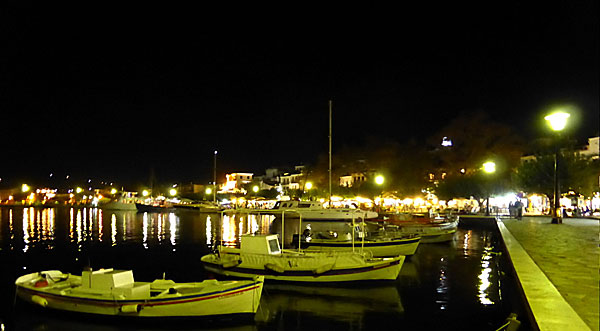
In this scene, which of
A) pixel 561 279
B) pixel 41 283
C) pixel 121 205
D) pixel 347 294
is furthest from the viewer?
pixel 121 205

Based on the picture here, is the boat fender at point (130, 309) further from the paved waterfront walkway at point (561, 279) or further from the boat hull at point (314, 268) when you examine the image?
the paved waterfront walkway at point (561, 279)

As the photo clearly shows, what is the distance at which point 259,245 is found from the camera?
1827 cm

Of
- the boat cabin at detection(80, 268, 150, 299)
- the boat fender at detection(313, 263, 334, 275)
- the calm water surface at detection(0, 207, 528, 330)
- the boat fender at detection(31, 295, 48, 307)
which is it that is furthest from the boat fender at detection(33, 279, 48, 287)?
the boat fender at detection(313, 263, 334, 275)

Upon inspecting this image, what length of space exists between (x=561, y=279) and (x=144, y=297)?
37.0 ft

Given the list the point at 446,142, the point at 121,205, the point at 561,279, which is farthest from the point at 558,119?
the point at 121,205

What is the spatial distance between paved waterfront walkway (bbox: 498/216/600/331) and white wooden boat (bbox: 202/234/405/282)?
4.96m

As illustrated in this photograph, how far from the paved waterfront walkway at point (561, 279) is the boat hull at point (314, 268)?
4.80 m

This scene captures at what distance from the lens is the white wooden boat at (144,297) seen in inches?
501

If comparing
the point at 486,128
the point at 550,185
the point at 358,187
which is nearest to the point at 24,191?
the point at 358,187

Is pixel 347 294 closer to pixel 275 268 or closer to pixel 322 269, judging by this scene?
pixel 322 269

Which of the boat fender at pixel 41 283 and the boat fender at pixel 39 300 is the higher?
the boat fender at pixel 41 283

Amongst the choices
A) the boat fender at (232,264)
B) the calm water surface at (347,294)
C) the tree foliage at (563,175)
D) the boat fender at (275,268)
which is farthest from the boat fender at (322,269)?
the tree foliage at (563,175)

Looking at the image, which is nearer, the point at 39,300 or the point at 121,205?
the point at 39,300

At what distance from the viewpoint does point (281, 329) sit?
42.6 ft
